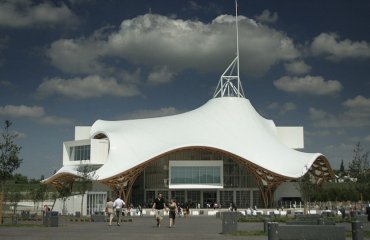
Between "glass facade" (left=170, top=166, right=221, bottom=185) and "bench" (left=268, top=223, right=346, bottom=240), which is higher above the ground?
"glass facade" (left=170, top=166, right=221, bottom=185)

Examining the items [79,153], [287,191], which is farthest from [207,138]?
[79,153]

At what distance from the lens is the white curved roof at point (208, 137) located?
206ft

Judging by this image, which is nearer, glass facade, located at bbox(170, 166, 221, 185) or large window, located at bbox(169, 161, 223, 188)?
large window, located at bbox(169, 161, 223, 188)

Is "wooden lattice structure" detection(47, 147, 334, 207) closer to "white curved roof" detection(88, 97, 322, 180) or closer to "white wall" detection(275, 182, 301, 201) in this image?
"white curved roof" detection(88, 97, 322, 180)

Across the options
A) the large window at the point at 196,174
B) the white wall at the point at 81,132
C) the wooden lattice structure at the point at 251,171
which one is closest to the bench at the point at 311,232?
the wooden lattice structure at the point at 251,171

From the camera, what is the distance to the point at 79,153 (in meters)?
72.4

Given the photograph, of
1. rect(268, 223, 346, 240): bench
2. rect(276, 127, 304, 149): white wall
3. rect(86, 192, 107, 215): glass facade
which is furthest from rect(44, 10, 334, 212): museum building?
rect(268, 223, 346, 240): bench

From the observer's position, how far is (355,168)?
3941 centimetres

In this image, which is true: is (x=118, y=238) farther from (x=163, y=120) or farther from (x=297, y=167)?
(x=163, y=120)

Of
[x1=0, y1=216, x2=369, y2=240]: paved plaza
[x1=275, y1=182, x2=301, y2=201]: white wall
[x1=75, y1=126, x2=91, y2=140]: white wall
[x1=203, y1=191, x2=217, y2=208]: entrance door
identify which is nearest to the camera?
[x1=0, y1=216, x2=369, y2=240]: paved plaza

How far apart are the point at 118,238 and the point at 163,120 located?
52737mm

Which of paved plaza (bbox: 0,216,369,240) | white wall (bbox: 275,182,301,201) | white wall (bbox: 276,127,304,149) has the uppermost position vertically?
white wall (bbox: 276,127,304,149)

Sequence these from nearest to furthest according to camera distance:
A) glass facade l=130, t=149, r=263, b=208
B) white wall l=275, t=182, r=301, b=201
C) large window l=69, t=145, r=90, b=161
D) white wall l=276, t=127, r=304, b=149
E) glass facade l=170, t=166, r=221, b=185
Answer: glass facade l=170, t=166, r=221, b=185 < glass facade l=130, t=149, r=263, b=208 < large window l=69, t=145, r=90, b=161 < white wall l=275, t=182, r=301, b=201 < white wall l=276, t=127, r=304, b=149

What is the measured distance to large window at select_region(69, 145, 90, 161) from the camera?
70.2m
